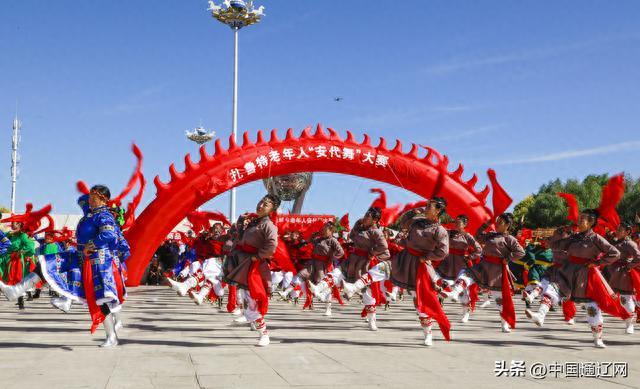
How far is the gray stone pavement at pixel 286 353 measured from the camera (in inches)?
178

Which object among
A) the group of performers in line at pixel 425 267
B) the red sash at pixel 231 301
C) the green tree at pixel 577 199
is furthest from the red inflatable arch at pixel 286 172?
the green tree at pixel 577 199

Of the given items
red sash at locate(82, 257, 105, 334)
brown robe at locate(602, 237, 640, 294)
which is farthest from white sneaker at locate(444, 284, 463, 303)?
red sash at locate(82, 257, 105, 334)

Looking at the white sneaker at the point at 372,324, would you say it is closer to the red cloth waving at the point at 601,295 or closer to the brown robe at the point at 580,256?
the brown robe at the point at 580,256

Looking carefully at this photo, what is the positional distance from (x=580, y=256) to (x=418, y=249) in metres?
1.76

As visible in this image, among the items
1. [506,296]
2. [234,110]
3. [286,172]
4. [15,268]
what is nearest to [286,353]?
Answer: [506,296]

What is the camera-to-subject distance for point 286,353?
5.80 m

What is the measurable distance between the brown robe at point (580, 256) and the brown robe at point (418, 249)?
142 cm

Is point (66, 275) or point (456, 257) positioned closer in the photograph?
point (66, 275)

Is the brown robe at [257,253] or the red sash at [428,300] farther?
the red sash at [428,300]

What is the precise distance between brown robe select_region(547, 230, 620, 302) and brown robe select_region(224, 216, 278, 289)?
3175mm

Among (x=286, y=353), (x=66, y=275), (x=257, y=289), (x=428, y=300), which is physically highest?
(x=66, y=275)

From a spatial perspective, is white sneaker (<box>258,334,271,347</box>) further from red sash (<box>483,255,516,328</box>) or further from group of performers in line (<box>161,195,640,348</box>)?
red sash (<box>483,255,516,328</box>)

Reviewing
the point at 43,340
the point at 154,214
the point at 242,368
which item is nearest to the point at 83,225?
the point at 43,340

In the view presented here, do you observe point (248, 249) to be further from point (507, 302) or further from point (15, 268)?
point (15, 268)
